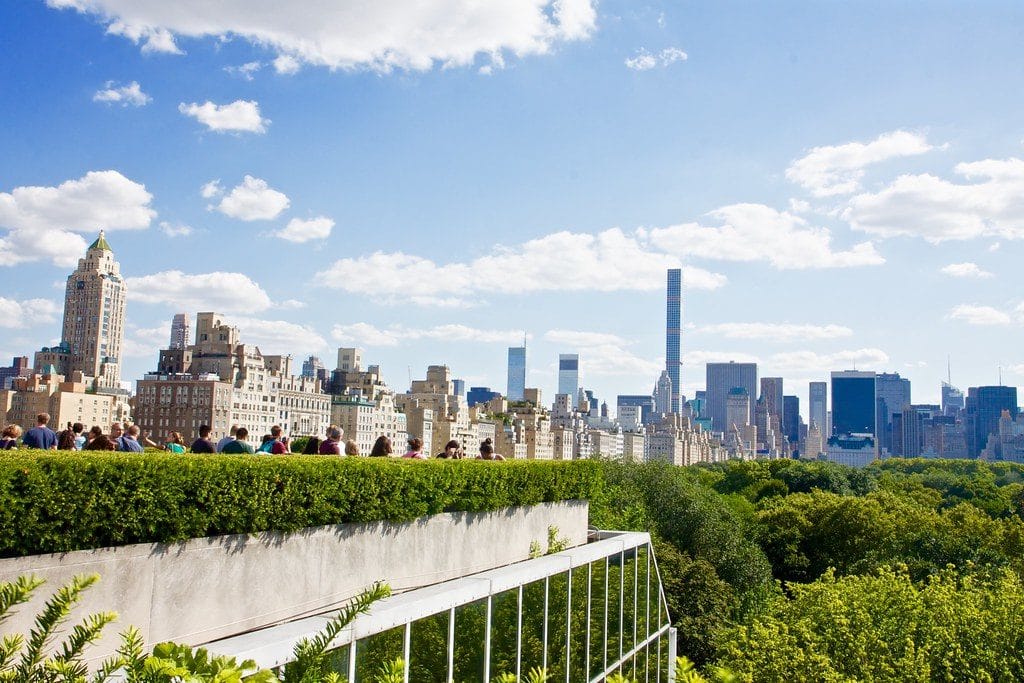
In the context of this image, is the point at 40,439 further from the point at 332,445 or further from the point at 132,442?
the point at 332,445

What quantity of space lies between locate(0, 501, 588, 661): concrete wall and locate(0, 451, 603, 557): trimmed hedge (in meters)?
0.16

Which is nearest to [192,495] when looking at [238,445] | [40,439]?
[238,445]

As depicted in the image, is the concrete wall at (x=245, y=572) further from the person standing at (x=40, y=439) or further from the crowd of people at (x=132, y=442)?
the person standing at (x=40, y=439)

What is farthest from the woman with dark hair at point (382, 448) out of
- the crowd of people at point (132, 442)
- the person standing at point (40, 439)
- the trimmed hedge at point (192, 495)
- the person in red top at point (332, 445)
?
the person standing at point (40, 439)

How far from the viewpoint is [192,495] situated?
9.83m

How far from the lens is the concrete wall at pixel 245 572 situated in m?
8.73

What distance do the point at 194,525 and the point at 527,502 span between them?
9.17 meters

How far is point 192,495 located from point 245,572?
1.43 meters

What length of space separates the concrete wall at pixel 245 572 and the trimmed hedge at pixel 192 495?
6.2 inches

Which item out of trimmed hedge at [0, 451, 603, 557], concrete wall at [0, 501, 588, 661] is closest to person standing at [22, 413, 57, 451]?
trimmed hedge at [0, 451, 603, 557]

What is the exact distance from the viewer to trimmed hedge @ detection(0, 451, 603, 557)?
8.13m

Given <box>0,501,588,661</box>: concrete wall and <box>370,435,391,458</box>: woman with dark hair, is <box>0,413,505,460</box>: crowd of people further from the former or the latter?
<box>0,501,588,661</box>: concrete wall

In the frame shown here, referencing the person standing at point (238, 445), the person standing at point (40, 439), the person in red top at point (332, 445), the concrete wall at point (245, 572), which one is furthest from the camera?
the person in red top at point (332, 445)

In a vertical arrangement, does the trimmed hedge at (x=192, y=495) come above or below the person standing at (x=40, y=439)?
below
